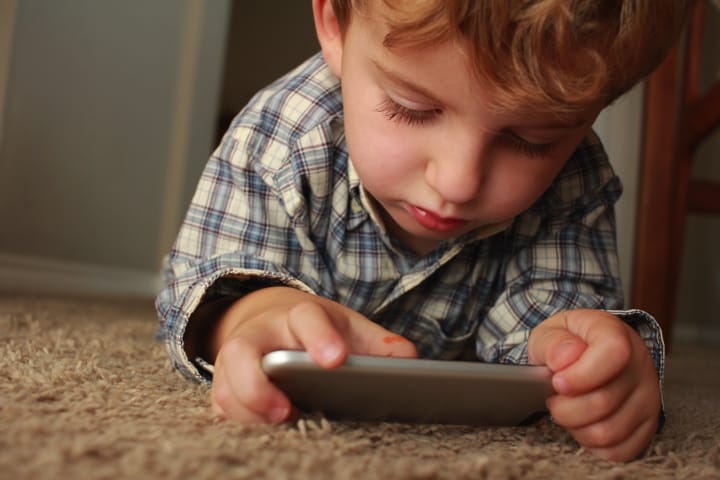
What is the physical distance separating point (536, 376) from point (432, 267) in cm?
28

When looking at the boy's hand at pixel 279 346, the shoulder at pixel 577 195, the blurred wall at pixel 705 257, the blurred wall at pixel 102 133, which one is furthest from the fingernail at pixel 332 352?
the blurred wall at pixel 705 257

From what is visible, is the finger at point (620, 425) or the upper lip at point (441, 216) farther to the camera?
the upper lip at point (441, 216)

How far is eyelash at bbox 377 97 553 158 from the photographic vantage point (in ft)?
1.64

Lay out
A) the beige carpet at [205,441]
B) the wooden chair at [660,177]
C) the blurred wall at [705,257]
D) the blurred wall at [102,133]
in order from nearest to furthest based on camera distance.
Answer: the beige carpet at [205,441] → the wooden chair at [660,177] → the blurred wall at [102,133] → the blurred wall at [705,257]

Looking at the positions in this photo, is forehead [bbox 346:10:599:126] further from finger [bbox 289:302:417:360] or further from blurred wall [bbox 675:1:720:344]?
blurred wall [bbox 675:1:720:344]

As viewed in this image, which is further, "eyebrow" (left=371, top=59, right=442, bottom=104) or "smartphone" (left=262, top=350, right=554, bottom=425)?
"eyebrow" (left=371, top=59, right=442, bottom=104)

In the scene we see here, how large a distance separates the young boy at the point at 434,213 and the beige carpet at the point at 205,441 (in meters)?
0.03

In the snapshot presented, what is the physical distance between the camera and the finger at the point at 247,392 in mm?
398

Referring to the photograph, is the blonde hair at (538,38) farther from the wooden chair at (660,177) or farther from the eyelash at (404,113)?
the wooden chair at (660,177)

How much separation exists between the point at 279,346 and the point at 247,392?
0.05 meters

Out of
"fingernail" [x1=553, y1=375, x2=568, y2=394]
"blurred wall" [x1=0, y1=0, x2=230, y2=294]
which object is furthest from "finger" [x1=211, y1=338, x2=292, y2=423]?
"blurred wall" [x1=0, y1=0, x2=230, y2=294]

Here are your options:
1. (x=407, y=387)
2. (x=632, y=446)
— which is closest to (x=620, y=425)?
(x=632, y=446)

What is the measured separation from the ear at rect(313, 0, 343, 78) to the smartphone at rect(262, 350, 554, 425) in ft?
1.03

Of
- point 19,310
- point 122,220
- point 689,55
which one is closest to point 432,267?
point 19,310
